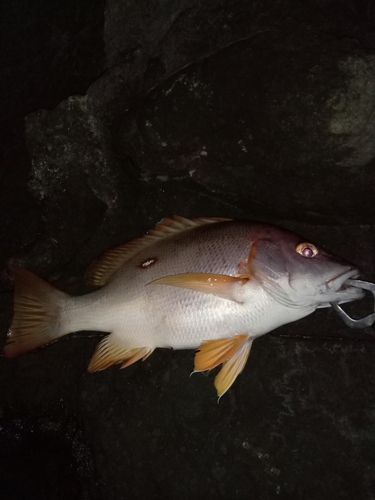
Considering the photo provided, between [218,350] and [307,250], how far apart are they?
608mm

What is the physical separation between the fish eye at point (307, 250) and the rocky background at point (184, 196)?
35 cm

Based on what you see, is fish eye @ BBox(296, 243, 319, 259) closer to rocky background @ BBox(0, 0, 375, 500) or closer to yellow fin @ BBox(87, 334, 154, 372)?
rocky background @ BBox(0, 0, 375, 500)

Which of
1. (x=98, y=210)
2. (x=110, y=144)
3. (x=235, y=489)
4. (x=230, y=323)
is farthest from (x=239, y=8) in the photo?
(x=235, y=489)

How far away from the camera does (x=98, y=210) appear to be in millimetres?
2527

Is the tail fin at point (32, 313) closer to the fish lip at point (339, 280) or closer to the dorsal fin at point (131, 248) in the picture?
the dorsal fin at point (131, 248)

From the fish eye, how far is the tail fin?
1.23 metres

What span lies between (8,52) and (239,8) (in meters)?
1.42

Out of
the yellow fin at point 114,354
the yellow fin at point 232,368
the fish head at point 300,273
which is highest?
the fish head at point 300,273

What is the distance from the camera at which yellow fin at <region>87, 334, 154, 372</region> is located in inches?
83.1

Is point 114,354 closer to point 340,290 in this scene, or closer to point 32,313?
point 32,313

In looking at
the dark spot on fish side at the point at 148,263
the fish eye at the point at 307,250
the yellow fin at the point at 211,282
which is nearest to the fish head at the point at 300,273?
the fish eye at the point at 307,250

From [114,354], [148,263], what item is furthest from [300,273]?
[114,354]

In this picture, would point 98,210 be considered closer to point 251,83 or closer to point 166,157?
point 166,157

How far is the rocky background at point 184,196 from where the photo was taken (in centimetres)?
195
